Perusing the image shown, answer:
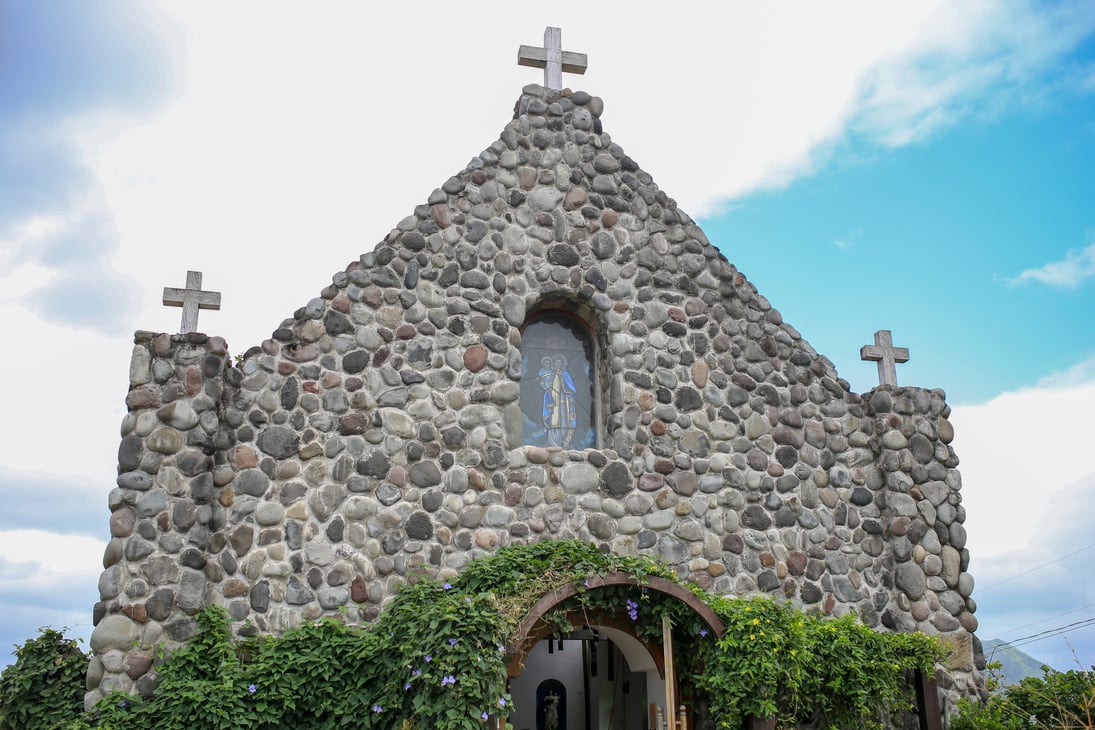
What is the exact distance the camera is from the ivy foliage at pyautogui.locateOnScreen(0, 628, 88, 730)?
8.69 m

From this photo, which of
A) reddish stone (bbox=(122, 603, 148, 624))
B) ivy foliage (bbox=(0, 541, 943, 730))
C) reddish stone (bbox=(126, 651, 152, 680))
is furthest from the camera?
reddish stone (bbox=(122, 603, 148, 624))

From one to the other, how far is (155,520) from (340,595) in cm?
176

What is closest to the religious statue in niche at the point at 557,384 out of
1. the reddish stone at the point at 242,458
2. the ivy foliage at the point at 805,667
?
the ivy foliage at the point at 805,667

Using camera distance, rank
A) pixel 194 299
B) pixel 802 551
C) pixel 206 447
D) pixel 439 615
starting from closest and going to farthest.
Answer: pixel 439 615 < pixel 206 447 < pixel 194 299 < pixel 802 551

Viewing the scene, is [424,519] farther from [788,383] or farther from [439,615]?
[788,383]

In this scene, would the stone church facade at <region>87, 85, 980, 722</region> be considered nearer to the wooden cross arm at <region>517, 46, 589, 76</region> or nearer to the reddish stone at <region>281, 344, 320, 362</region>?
the reddish stone at <region>281, 344, 320, 362</region>

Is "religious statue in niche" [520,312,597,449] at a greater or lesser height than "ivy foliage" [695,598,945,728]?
greater

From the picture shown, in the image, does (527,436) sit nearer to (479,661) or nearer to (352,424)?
(352,424)

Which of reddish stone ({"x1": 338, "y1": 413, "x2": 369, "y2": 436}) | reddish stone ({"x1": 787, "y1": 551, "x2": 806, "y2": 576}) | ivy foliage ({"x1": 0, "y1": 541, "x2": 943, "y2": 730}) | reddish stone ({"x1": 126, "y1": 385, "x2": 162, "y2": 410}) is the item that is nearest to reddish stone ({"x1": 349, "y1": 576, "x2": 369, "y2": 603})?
ivy foliage ({"x1": 0, "y1": 541, "x2": 943, "y2": 730})

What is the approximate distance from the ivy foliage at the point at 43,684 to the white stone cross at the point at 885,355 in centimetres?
885

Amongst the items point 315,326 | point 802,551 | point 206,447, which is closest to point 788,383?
point 802,551

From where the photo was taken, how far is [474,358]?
9.99 m

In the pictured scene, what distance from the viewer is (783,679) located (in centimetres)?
900

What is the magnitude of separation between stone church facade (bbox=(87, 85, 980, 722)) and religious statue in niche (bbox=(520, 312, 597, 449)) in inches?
1.0
